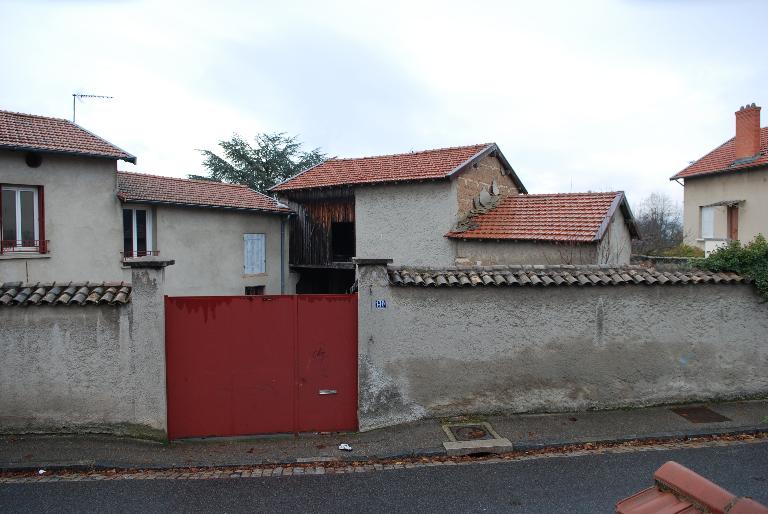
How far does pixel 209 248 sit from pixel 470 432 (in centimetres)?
1238

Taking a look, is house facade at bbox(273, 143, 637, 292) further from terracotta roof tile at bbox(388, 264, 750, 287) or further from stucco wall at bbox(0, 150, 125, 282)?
stucco wall at bbox(0, 150, 125, 282)

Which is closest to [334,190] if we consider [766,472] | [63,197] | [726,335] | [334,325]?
[63,197]

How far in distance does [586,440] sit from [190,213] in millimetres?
13644

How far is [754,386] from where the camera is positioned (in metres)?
7.70

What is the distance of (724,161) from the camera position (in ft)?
69.7

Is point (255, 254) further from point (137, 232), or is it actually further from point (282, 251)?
point (137, 232)

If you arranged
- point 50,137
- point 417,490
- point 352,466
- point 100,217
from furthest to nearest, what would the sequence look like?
point 100,217, point 50,137, point 352,466, point 417,490

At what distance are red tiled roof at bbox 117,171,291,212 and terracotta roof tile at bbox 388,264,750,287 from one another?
10378mm

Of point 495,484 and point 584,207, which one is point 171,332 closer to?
point 495,484

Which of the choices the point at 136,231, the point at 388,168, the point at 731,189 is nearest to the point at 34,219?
the point at 136,231

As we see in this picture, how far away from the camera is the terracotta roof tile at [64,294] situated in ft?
20.7

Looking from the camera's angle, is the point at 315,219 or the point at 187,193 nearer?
the point at 187,193

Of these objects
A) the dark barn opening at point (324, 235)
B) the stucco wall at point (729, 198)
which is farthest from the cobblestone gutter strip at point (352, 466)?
the stucco wall at point (729, 198)

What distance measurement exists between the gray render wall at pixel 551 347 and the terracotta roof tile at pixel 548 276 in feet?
0.41
